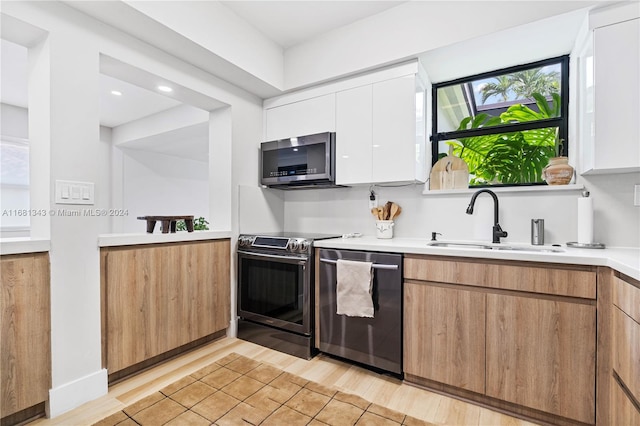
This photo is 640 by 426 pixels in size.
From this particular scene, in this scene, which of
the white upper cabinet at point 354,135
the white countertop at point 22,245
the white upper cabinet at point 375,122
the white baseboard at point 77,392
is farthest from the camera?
the white upper cabinet at point 354,135

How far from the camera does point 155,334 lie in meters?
2.08

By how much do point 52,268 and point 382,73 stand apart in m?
2.49

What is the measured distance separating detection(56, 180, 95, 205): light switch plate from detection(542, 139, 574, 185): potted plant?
9.65ft

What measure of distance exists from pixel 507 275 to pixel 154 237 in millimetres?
2202

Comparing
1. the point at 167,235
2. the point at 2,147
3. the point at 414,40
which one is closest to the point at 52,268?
the point at 167,235

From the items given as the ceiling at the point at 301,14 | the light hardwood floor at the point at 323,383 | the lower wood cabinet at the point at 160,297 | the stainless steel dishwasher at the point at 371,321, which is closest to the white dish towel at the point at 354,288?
the stainless steel dishwasher at the point at 371,321

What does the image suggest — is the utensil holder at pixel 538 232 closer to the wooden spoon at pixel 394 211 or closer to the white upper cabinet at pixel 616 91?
the white upper cabinet at pixel 616 91

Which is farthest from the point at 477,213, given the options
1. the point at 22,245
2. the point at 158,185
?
the point at 158,185

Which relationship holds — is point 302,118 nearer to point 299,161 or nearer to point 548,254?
point 299,161

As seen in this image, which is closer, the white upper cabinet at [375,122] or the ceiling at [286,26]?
the ceiling at [286,26]

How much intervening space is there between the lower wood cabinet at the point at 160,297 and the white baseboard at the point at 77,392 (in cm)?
8

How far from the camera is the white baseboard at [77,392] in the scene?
5.23ft

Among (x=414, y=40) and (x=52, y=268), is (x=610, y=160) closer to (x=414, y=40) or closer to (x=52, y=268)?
(x=414, y=40)

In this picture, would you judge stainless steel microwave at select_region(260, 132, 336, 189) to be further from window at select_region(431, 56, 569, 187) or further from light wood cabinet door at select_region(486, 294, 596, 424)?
light wood cabinet door at select_region(486, 294, 596, 424)
